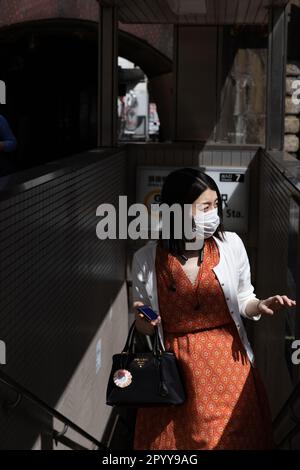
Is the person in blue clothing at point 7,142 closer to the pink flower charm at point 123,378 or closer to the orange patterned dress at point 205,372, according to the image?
the orange patterned dress at point 205,372

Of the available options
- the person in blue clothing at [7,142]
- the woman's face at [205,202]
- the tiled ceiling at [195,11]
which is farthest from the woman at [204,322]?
the tiled ceiling at [195,11]

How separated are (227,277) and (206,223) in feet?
0.83

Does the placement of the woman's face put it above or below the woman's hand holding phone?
above

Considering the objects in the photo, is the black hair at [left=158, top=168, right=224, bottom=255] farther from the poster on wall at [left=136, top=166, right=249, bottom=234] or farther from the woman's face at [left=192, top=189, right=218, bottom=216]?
the poster on wall at [left=136, top=166, right=249, bottom=234]

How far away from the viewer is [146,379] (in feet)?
11.8

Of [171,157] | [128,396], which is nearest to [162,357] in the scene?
[128,396]

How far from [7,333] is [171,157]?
5.90 meters

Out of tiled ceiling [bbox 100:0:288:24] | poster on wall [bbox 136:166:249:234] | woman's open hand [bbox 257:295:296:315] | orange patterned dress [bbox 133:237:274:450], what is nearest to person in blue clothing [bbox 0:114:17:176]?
poster on wall [bbox 136:166:249:234]

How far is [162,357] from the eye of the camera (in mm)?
3635

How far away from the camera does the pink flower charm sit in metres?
3.61

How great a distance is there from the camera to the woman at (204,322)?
Answer: 12.0ft

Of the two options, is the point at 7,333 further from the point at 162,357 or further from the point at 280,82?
the point at 280,82

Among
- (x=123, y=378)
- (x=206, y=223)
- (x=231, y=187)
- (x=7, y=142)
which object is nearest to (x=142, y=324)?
(x=123, y=378)
